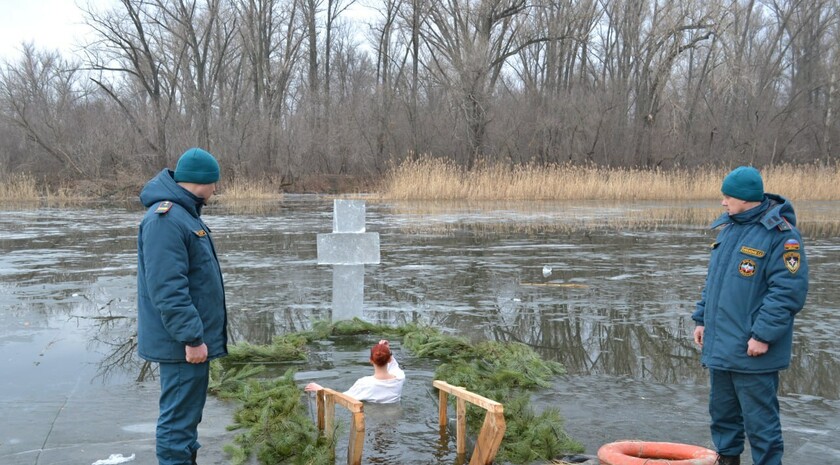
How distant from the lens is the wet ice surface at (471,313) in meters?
5.80

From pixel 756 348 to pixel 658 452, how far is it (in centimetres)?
88

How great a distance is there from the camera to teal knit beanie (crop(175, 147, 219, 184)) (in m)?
4.56

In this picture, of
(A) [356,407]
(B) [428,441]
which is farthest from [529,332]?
(A) [356,407]

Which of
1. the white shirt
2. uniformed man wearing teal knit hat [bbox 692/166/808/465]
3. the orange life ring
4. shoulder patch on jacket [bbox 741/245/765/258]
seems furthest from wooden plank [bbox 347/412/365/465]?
shoulder patch on jacket [bbox 741/245/765/258]

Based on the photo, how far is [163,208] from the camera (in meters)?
4.38

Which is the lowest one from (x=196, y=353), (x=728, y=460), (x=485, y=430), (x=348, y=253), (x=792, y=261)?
(x=728, y=460)

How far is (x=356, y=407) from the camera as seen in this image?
4613 mm

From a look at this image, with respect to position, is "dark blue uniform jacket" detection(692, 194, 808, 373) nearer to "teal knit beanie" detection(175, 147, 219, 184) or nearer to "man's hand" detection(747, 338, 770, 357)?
"man's hand" detection(747, 338, 770, 357)

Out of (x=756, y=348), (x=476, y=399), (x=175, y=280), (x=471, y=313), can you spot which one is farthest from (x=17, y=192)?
(x=756, y=348)

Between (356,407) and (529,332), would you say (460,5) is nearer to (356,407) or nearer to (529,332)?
(529,332)

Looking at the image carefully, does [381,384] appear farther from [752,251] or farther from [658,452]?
[752,251]

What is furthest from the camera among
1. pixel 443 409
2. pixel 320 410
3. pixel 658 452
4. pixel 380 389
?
pixel 380 389

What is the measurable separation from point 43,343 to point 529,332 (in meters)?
4.97

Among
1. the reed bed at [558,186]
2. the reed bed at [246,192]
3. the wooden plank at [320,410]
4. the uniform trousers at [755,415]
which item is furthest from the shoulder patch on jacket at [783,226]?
the reed bed at [246,192]
